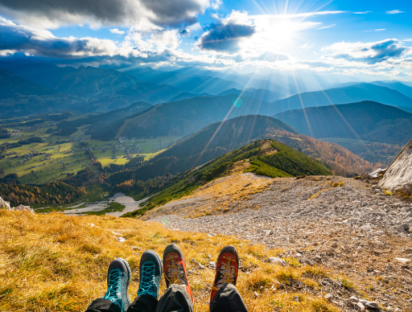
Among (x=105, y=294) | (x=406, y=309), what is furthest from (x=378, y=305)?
(x=105, y=294)

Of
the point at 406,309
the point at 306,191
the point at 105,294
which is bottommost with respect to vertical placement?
the point at 306,191

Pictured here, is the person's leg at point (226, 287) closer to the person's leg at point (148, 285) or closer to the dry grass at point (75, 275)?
the dry grass at point (75, 275)

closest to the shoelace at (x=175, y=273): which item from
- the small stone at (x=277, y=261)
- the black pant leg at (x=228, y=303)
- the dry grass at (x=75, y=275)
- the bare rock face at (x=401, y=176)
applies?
the dry grass at (x=75, y=275)

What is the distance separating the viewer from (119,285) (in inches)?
191

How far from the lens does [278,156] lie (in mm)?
68438

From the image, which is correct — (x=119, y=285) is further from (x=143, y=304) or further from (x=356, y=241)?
(x=356, y=241)

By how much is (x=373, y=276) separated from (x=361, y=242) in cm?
269

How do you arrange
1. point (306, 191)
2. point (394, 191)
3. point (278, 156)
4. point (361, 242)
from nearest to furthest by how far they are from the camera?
point (361, 242) → point (394, 191) → point (306, 191) → point (278, 156)

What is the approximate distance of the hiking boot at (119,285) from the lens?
4.39 meters

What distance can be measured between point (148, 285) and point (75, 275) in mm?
2226

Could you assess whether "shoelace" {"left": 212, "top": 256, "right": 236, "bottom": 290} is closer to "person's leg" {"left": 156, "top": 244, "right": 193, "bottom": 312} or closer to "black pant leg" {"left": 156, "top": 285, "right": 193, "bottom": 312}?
"person's leg" {"left": 156, "top": 244, "right": 193, "bottom": 312}

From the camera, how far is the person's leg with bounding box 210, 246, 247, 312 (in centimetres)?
407

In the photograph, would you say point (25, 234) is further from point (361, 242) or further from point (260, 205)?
point (260, 205)

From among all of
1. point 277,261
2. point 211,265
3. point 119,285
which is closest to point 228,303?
point 119,285
